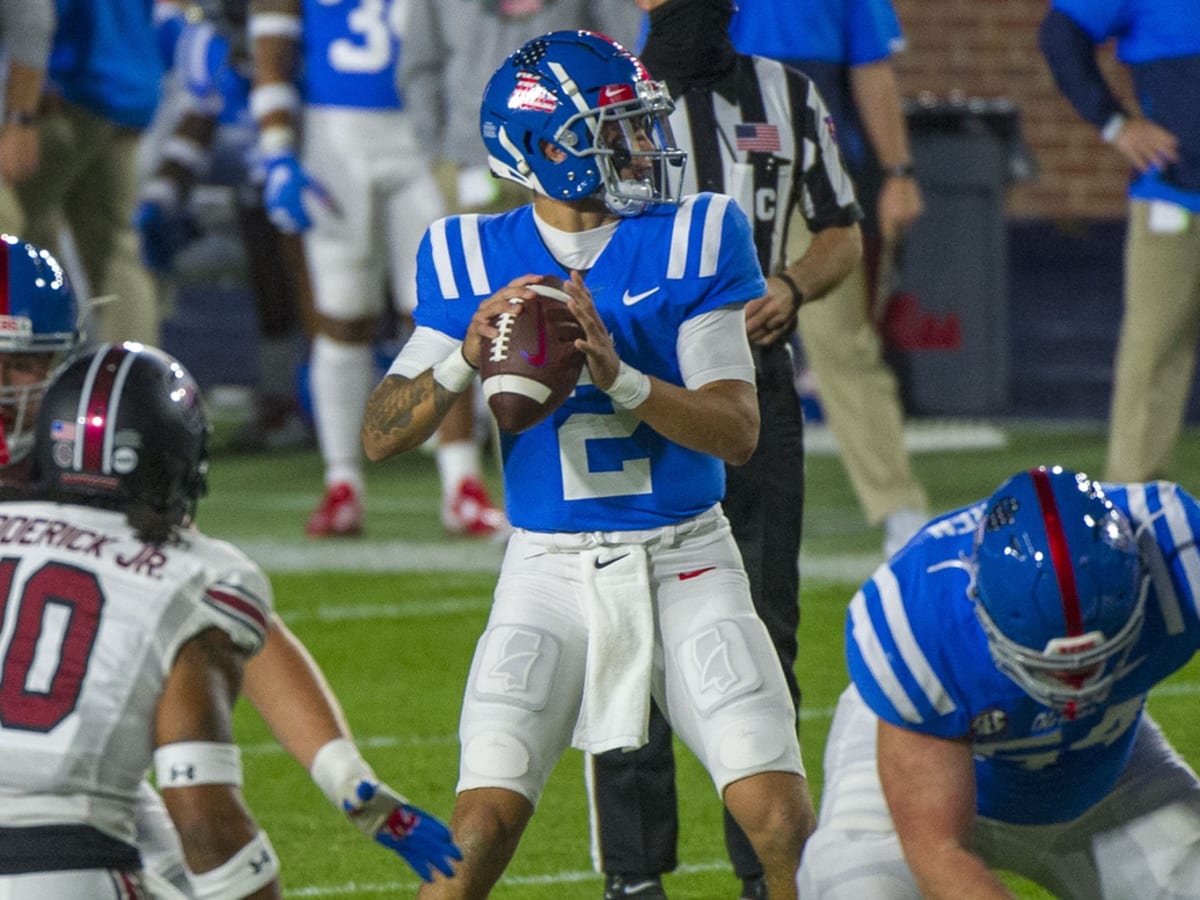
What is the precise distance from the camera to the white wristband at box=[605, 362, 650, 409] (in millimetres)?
3171

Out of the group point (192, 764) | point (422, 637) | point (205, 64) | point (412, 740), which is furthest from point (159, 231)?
point (192, 764)

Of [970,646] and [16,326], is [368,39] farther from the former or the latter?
[970,646]

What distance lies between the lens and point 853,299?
6.29m

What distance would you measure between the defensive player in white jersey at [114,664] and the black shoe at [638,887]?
126cm

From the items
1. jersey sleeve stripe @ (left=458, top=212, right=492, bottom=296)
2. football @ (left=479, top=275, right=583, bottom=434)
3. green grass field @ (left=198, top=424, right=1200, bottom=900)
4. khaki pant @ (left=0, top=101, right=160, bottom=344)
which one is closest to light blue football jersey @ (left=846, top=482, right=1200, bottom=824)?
football @ (left=479, top=275, right=583, bottom=434)

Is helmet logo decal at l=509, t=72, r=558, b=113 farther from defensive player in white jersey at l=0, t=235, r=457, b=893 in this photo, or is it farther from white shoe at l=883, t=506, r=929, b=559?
white shoe at l=883, t=506, r=929, b=559

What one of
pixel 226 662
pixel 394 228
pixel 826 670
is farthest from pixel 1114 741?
pixel 394 228

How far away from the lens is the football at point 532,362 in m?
3.12

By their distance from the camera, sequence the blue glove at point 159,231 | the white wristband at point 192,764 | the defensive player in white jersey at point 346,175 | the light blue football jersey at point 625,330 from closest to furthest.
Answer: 1. the white wristband at point 192,764
2. the light blue football jersey at point 625,330
3. the defensive player in white jersey at point 346,175
4. the blue glove at point 159,231

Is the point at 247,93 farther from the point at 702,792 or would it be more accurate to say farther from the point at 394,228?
the point at 702,792

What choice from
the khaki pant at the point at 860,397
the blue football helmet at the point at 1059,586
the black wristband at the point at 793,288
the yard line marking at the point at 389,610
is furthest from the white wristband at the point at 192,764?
the khaki pant at the point at 860,397

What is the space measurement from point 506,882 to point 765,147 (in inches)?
55.2

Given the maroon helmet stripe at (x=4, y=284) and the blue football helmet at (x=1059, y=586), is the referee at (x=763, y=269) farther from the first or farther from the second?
the maroon helmet stripe at (x=4, y=284)

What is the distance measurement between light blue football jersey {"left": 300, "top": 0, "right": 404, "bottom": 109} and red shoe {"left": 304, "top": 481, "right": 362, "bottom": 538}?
4.03ft
